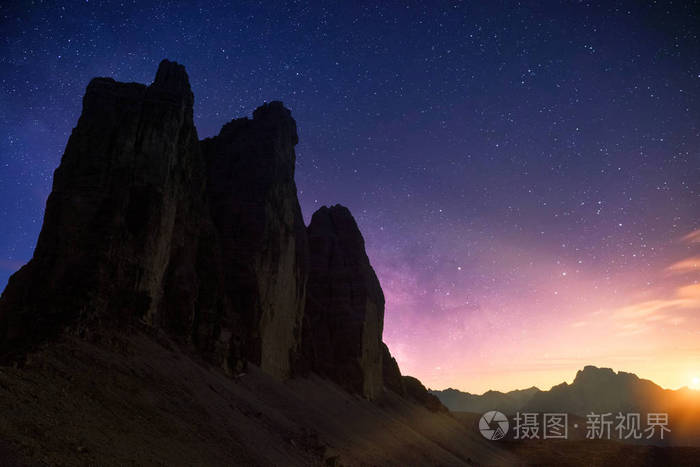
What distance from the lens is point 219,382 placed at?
77.7 feet

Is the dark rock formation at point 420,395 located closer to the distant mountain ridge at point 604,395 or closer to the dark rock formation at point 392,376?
the dark rock formation at point 392,376

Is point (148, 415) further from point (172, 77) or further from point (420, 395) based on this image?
point (420, 395)

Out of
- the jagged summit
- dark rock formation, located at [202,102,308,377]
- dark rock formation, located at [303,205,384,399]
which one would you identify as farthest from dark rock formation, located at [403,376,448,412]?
the jagged summit

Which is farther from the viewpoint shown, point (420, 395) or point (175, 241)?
point (420, 395)

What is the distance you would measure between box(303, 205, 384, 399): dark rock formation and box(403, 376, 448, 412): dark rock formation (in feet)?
45.9

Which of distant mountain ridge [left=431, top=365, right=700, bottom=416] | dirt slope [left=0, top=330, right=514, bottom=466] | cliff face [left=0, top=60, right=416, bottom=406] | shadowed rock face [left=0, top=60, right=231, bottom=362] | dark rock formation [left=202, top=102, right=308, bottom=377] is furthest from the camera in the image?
distant mountain ridge [left=431, top=365, right=700, bottom=416]

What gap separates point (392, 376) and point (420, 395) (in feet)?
23.7

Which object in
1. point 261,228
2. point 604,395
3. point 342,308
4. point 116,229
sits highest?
point 261,228

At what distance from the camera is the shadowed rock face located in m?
19.5

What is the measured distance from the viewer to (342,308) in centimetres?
5778

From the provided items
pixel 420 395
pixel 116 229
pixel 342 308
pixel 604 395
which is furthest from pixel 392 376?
pixel 604 395

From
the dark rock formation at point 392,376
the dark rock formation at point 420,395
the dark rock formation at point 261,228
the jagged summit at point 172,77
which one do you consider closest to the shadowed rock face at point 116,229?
the jagged summit at point 172,77

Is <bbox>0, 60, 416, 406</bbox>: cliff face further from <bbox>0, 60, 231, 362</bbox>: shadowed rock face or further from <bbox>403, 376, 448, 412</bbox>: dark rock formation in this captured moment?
<bbox>403, 376, 448, 412</bbox>: dark rock formation

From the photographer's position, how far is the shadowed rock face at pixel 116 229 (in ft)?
63.9
